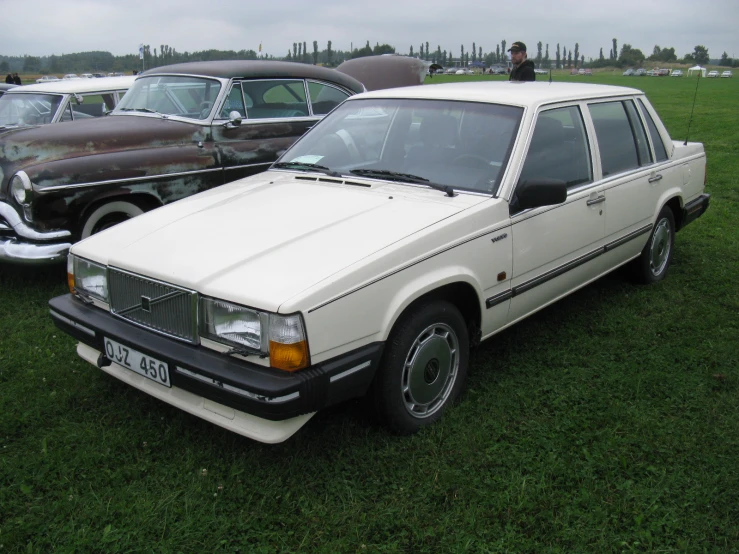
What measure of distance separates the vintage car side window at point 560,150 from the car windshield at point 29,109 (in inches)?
242

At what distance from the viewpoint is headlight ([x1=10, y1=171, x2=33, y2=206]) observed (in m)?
5.05

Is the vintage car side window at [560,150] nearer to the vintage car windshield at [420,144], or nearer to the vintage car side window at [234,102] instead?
the vintage car windshield at [420,144]

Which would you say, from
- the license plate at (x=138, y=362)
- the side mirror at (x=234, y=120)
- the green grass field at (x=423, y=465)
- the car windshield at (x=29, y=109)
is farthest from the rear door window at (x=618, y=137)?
the car windshield at (x=29, y=109)

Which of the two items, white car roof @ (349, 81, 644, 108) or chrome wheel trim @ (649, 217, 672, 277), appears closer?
white car roof @ (349, 81, 644, 108)

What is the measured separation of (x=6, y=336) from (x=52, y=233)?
1.04 meters

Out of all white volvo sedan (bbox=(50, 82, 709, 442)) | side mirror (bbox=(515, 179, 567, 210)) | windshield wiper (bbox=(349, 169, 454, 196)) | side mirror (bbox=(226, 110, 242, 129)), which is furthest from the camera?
side mirror (bbox=(226, 110, 242, 129))

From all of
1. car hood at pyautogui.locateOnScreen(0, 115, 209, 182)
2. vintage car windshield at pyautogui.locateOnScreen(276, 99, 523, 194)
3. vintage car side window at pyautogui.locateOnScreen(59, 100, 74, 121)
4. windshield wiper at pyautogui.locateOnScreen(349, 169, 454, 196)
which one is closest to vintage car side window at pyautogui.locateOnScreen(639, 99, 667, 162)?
vintage car windshield at pyautogui.locateOnScreen(276, 99, 523, 194)

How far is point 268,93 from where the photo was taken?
6.69 metres

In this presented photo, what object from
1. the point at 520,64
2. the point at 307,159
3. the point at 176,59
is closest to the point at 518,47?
the point at 520,64

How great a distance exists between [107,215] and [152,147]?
75 cm

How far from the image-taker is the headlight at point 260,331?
8.46ft

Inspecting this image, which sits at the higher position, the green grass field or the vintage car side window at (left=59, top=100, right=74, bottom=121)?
the vintage car side window at (left=59, top=100, right=74, bottom=121)

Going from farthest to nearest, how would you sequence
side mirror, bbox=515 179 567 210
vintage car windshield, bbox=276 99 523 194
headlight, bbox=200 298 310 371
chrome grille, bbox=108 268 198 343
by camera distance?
1. vintage car windshield, bbox=276 99 523 194
2. side mirror, bbox=515 179 567 210
3. chrome grille, bbox=108 268 198 343
4. headlight, bbox=200 298 310 371

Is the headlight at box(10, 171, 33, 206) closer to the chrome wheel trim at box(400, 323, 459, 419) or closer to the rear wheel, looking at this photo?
the rear wheel
